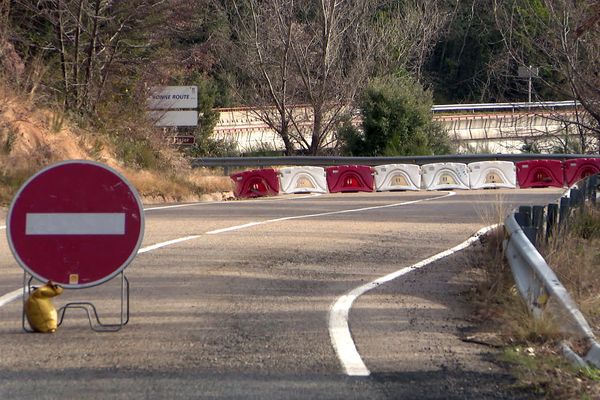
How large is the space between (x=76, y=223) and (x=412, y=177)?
67.2 feet

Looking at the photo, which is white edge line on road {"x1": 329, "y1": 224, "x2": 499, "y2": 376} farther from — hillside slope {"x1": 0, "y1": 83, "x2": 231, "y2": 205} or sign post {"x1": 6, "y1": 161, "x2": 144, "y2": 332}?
hillside slope {"x1": 0, "y1": 83, "x2": 231, "y2": 205}

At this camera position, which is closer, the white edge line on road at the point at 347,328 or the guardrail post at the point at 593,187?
the white edge line on road at the point at 347,328

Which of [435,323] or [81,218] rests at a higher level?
[81,218]

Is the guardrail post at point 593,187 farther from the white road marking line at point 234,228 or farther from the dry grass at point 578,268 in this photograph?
the white road marking line at point 234,228

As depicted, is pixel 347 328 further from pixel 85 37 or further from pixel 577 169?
pixel 577 169

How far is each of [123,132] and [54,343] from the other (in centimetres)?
1798

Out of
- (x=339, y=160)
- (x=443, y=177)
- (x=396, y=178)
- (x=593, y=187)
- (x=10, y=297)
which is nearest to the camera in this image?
(x=10, y=297)

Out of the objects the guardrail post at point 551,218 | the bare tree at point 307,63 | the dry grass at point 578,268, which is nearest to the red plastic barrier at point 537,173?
the bare tree at point 307,63

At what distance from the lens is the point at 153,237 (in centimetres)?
1255

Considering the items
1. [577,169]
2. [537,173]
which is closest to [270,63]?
[537,173]

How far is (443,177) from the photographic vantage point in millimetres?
27438

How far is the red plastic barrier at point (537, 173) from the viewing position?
91.6 feet

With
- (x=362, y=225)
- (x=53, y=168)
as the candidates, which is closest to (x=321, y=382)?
(x=53, y=168)

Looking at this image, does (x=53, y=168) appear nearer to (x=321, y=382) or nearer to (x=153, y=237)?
(x=321, y=382)
